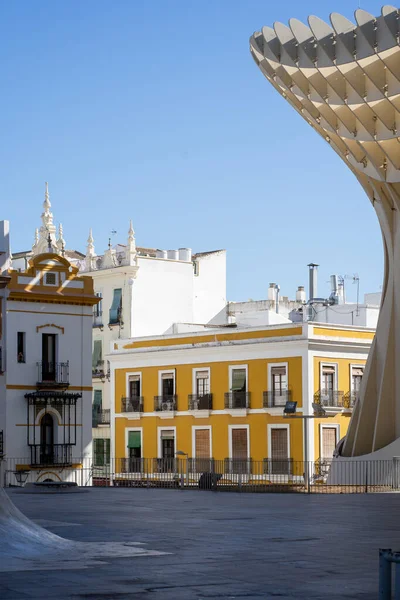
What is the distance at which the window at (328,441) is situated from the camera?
54.4m

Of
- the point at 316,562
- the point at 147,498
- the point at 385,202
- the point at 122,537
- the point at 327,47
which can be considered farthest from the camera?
the point at 385,202

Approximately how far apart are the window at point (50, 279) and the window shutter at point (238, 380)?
11646mm

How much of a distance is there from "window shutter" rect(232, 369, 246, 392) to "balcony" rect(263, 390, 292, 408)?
1671mm

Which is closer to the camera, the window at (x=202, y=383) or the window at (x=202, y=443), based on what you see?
the window at (x=202, y=443)

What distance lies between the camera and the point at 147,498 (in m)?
27.9

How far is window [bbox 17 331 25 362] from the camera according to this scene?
48.5 metres

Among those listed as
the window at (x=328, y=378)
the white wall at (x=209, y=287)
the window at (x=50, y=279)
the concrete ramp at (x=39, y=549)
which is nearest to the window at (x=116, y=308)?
the white wall at (x=209, y=287)

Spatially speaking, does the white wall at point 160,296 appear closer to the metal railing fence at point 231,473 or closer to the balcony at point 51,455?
the metal railing fence at point 231,473

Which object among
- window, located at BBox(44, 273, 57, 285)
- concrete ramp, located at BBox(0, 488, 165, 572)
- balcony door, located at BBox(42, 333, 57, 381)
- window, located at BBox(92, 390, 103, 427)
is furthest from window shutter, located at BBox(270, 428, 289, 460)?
concrete ramp, located at BBox(0, 488, 165, 572)

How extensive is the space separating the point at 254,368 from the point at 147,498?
28799 millimetres

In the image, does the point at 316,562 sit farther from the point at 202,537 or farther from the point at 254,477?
the point at 254,477

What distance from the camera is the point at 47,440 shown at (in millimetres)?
48906

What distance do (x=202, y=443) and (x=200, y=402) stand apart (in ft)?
6.70

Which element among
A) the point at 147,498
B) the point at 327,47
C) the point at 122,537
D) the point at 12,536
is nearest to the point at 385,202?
the point at 327,47
